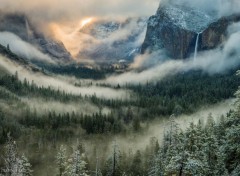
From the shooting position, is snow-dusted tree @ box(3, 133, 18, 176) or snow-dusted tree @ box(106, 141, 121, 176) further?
snow-dusted tree @ box(106, 141, 121, 176)

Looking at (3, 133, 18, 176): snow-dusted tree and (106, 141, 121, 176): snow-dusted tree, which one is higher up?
(3, 133, 18, 176): snow-dusted tree

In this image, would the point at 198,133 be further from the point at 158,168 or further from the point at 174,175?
the point at 158,168

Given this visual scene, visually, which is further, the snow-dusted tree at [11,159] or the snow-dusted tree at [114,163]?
the snow-dusted tree at [114,163]

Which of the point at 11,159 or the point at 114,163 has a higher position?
the point at 11,159

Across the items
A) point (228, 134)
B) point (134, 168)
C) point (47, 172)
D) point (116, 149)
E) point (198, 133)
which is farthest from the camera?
point (47, 172)

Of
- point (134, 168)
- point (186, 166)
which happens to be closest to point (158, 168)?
point (186, 166)

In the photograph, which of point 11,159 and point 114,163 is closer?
point 11,159

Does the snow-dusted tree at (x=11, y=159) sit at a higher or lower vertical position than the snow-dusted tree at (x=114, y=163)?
higher

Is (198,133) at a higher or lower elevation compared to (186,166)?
higher

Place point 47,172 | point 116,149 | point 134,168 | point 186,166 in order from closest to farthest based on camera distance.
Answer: point 186,166 → point 116,149 → point 134,168 → point 47,172

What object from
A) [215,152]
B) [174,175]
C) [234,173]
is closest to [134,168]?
[215,152]

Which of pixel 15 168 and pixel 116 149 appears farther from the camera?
pixel 116 149
